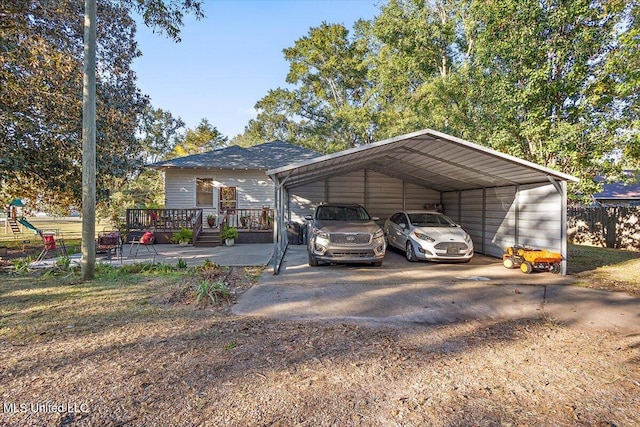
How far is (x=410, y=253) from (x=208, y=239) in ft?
24.7

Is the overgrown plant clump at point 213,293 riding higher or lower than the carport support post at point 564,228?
lower

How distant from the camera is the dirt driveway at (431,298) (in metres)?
4.65

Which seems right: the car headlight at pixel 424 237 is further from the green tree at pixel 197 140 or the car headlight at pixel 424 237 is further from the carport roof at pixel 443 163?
the green tree at pixel 197 140

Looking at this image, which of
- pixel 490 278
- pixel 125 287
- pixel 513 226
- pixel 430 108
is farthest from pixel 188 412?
pixel 430 108

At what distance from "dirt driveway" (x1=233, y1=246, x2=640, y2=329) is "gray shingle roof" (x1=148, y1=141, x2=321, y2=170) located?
7.61 m

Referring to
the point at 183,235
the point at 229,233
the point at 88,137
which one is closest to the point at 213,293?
the point at 88,137

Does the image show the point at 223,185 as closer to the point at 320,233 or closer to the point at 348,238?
the point at 320,233

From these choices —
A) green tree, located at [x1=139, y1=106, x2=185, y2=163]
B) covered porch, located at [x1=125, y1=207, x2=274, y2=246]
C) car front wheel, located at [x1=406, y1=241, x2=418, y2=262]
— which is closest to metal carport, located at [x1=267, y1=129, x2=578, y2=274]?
covered porch, located at [x1=125, y1=207, x2=274, y2=246]

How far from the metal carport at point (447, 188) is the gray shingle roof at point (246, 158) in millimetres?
2069

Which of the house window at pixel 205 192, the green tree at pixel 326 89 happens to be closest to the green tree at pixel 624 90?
the house window at pixel 205 192

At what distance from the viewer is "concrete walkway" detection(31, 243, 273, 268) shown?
27.5 feet

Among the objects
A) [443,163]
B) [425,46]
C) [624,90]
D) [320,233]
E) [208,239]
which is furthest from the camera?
[425,46]

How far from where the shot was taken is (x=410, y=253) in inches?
358

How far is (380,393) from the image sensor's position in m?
2.63
